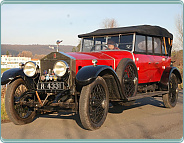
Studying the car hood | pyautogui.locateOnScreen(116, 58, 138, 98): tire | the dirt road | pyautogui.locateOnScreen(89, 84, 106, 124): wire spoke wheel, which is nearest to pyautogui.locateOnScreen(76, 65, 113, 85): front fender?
pyautogui.locateOnScreen(89, 84, 106, 124): wire spoke wheel

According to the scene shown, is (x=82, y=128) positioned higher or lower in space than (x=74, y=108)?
lower

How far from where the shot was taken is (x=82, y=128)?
5.39 meters

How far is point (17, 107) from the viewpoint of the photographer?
6047 mm

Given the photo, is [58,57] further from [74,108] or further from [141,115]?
[141,115]

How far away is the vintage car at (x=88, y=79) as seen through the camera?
5.29 metres

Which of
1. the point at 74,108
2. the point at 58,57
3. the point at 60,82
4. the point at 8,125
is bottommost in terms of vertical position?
the point at 8,125

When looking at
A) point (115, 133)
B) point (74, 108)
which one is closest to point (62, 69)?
point (74, 108)

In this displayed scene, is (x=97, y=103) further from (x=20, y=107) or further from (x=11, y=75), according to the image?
(x=11, y=75)

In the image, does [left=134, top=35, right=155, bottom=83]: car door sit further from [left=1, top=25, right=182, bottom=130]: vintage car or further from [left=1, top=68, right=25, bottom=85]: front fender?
[left=1, top=68, right=25, bottom=85]: front fender

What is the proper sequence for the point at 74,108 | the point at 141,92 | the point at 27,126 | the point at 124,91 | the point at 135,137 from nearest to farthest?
1. the point at 135,137
2. the point at 74,108
3. the point at 27,126
4. the point at 124,91
5. the point at 141,92

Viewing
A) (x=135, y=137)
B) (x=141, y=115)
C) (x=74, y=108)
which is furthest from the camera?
(x=141, y=115)

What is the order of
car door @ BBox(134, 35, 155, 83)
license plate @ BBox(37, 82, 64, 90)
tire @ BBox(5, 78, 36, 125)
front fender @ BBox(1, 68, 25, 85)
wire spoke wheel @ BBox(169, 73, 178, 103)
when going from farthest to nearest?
1. wire spoke wheel @ BBox(169, 73, 178, 103)
2. car door @ BBox(134, 35, 155, 83)
3. front fender @ BBox(1, 68, 25, 85)
4. tire @ BBox(5, 78, 36, 125)
5. license plate @ BBox(37, 82, 64, 90)

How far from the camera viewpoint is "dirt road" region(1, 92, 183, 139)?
4.86 m

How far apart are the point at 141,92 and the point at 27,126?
11.6 ft
